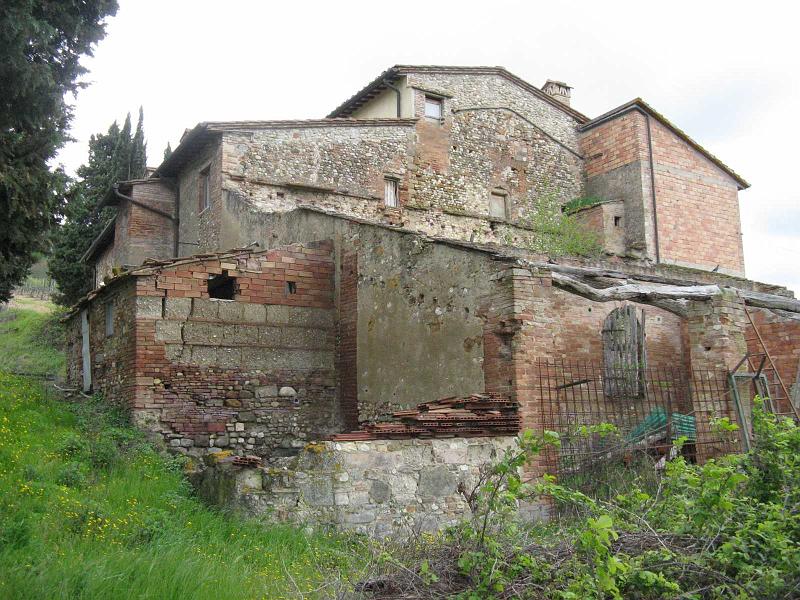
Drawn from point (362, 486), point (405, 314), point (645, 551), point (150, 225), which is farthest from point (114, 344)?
point (645, 551)

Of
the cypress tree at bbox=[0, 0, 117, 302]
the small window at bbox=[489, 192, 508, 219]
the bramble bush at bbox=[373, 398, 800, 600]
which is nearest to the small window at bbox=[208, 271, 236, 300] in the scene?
the cypress tree at bbox=[0, 0, 117, 302]

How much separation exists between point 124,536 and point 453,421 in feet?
12.0

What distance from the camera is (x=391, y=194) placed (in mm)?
18266

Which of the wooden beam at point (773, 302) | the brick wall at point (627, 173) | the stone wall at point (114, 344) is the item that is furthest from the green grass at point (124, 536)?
the brick wall at point (627, 173)

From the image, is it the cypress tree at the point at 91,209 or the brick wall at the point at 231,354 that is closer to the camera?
the brick wall at the point at 231,354

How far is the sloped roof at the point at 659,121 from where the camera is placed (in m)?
20.1

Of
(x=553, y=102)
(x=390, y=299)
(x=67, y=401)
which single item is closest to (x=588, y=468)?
(x=390, y=299)

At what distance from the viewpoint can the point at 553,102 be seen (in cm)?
2139

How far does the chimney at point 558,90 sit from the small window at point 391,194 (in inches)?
281

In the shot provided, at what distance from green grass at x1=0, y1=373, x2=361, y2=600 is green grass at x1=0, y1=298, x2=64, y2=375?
1213 centimetres

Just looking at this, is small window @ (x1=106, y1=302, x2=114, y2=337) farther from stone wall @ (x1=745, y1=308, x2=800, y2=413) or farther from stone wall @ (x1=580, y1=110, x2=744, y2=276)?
stone wall @ (x1=580, y1=110, x2=744, y2=276)

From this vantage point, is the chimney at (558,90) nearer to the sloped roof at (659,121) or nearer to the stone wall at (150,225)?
the sloped roof at (659,121)

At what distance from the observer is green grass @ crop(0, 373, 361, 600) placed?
5.55 metres

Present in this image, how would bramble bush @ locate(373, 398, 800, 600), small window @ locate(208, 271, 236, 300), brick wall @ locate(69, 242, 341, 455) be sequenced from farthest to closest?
small window @ locate(208, 271, 236, 300) → brick wall @ locate(69, 242, 341, 455) → bramble bush @ locate(373, 398, 800, 600)
